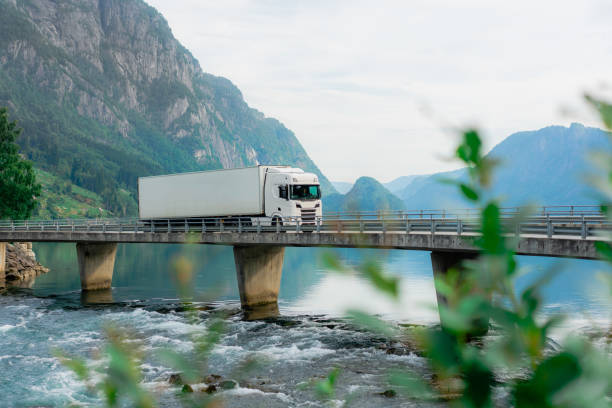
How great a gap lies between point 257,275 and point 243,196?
5253 mm

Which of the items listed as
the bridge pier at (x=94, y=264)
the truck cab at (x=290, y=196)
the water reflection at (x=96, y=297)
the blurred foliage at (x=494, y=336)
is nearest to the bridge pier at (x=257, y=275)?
the truck cab at (x=290, y=196)

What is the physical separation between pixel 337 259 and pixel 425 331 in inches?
12.9

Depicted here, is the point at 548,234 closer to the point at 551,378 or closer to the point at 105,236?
the point at 551,378

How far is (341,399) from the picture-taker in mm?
20312

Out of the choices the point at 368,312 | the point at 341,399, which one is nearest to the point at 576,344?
the point at 368,312

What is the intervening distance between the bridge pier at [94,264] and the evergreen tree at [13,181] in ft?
71.4

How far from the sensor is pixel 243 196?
39.9 m

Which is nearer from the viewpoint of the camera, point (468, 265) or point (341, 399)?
point (468, 265)

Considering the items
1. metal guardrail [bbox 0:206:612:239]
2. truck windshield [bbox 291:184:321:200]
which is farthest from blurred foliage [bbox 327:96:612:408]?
truck windshield [bbox 291:184:321:200]

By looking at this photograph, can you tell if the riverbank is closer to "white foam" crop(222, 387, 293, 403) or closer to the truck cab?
the truck cab

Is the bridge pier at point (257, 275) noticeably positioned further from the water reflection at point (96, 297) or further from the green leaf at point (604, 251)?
the green leaf at point (604, 251)

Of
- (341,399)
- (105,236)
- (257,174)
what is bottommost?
(341,399)

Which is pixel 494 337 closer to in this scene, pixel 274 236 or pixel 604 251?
pixel 604 251

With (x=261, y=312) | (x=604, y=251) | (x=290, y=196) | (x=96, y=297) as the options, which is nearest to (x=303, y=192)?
(x=290, y=196)
